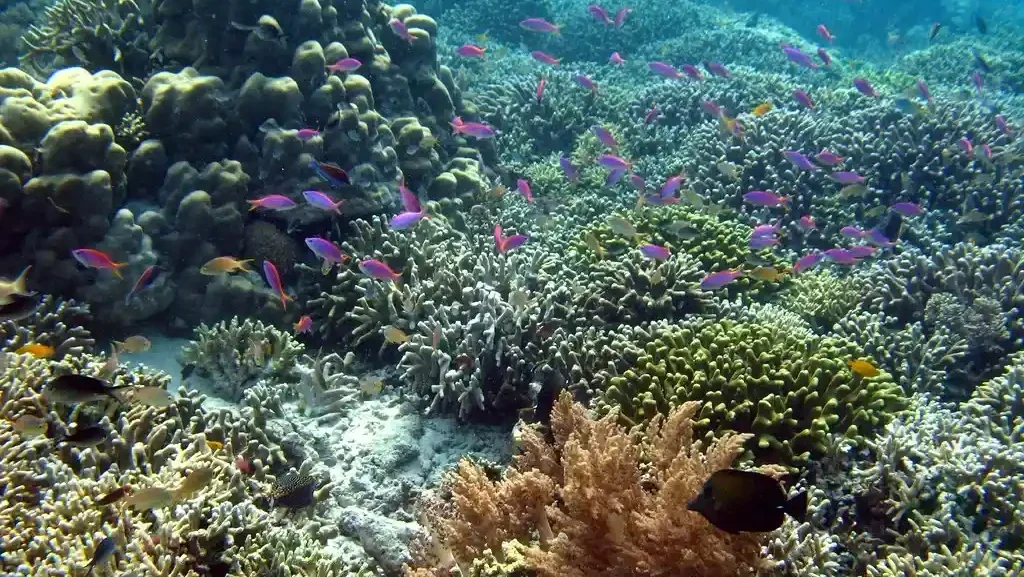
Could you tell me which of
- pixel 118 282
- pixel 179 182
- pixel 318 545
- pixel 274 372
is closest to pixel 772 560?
pixel 318 545

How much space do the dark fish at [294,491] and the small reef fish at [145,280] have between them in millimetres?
2595

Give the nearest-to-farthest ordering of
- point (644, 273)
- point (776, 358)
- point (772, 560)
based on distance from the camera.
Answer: point (772, 560), point (776, 358), point (644, 273)

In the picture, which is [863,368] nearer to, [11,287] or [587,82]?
[11,287]

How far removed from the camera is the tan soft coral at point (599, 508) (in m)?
2.79

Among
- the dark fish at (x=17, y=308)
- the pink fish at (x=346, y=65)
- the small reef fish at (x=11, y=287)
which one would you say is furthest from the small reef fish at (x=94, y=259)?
the pink fish at (x=346, y=65)

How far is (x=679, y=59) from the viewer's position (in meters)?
17.7

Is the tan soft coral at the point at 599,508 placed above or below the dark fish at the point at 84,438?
above

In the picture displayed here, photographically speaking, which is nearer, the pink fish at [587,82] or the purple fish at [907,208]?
the purple fish at [907,208]

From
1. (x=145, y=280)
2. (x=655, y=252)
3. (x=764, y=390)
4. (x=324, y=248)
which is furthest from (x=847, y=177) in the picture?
(x=145, y=280)

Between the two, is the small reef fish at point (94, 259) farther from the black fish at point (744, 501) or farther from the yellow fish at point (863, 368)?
the yellow fish at point (863, 368)

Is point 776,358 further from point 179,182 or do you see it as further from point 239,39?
point 239,39

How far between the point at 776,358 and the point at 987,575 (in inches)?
67.6

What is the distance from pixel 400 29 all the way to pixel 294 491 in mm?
6580

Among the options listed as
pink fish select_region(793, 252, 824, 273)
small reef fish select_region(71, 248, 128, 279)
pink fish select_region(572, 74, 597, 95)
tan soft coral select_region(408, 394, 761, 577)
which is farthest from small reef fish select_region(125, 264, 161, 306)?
pink fish select_region(572, 74, 597, 95)
